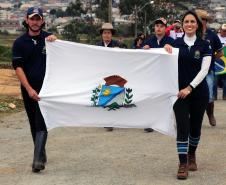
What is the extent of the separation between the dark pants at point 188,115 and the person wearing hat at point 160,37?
9.11 ft

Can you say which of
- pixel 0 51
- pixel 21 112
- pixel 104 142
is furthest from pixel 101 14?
pixel 104 142

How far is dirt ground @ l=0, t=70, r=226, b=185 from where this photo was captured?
257 inches

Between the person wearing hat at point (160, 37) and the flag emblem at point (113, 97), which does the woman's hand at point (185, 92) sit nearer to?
the flag emblem at point (113, 97)

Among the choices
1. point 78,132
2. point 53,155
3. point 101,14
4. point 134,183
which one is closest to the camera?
point 134,183

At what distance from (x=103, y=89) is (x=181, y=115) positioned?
1.11 metres

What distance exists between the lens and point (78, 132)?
9.86m

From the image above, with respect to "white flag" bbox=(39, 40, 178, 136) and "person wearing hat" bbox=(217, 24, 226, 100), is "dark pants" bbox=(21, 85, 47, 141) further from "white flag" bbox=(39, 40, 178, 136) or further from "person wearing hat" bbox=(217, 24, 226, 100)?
"person wearing hat" bbox=(217, 24, 226, 100)

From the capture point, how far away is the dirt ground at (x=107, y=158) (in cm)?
652

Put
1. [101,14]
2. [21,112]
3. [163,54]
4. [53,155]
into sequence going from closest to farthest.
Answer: [163,54]
[53,155]
[21,112]
[101,14]

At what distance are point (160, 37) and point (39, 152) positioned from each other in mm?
3493

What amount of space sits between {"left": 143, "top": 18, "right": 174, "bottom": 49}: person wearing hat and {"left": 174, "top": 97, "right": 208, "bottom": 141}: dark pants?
9.11ft

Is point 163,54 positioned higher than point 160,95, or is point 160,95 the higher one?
point 163,54

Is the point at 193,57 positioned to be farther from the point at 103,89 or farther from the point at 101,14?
the point at 101,14

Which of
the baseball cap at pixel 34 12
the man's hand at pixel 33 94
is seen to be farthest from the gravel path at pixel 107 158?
the baseball cap at pixel 34 12
